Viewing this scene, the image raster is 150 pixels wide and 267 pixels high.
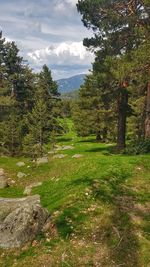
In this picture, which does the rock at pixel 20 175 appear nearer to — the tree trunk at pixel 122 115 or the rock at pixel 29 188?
the rock at pixel 29 188

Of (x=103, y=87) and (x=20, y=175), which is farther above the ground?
(x=103, y=87)

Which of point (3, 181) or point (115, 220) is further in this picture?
point (3, 181)

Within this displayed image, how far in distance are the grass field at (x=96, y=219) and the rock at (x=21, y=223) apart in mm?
313

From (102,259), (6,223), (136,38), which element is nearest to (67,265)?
(102,259)

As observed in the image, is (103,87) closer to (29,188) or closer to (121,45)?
(121,45)

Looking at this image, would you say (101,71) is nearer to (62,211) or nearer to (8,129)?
(8,129)

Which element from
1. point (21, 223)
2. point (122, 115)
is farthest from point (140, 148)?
point (21, 223)

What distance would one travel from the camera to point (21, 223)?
12539mm

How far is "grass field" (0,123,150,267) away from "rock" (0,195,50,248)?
313 mm

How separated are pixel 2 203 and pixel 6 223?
1.40 metres

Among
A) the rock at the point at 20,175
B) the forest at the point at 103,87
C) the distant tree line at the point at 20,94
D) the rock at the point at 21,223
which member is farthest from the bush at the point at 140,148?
the distant tree line at the point at 20,94

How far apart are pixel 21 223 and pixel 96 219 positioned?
9.47ft

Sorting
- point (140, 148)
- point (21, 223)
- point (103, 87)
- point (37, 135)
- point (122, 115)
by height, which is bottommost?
point (21, 223)

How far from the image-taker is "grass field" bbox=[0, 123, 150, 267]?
11.6m
